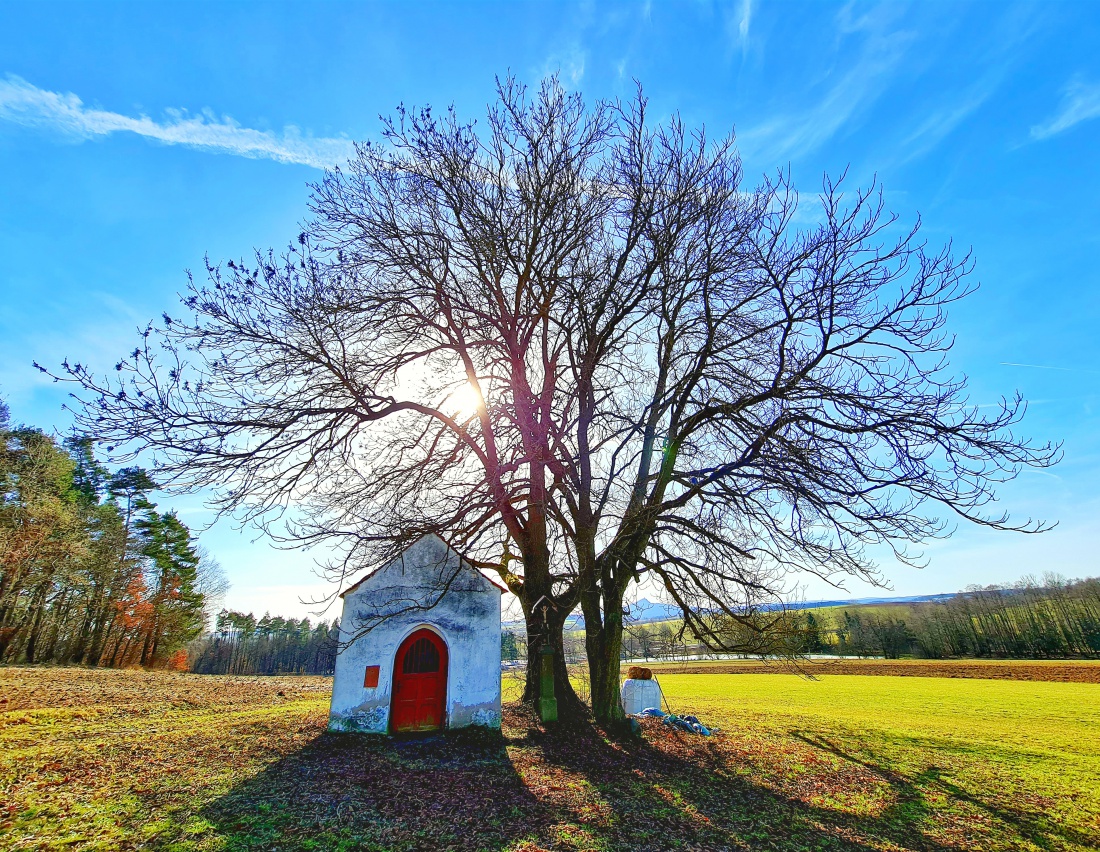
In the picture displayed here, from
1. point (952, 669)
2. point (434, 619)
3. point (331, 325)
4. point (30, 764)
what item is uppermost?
point (331, 325)

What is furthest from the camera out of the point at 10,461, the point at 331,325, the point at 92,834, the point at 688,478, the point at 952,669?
the point at 952,669

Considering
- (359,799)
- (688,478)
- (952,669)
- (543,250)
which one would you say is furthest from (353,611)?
(952,669)

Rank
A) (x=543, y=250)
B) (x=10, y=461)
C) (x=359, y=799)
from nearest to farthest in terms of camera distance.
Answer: (x=359, y=799) → (x=543, y=250) → (x=10, y=461)

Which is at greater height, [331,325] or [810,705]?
[331,325]

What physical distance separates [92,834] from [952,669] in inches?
2406

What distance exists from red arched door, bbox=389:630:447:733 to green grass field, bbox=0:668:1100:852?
0.88 meters

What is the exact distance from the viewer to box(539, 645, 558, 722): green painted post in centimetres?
1159

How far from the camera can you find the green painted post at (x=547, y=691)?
456 inches

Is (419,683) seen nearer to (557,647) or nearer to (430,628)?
(430,628)

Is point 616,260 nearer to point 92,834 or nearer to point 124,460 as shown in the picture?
point 124,460

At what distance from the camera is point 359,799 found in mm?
7078

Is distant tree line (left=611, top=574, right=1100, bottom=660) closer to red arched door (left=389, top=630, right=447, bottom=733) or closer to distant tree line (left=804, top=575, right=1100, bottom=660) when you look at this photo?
distant tree line (left=804, top=575, right=1100, bottom=660)

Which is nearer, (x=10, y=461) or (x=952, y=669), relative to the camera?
(x=10, y=461)

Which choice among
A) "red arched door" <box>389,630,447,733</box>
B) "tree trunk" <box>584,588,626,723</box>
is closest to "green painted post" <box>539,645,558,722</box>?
"tree trunk" <box>584,588,626,723</box>
